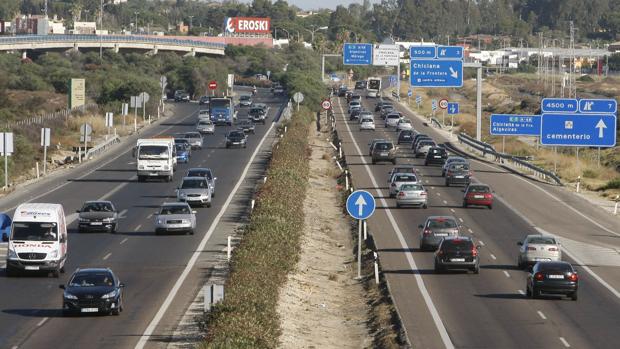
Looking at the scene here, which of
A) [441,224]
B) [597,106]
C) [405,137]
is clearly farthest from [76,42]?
[441,224]

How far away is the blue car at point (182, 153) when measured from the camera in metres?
76.8

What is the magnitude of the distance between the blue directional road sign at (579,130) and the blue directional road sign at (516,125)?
14.6 m

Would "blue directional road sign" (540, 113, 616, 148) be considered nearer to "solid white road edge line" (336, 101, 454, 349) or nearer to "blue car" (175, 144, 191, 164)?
"solid white road edge line" (336, 101, 454, 349)

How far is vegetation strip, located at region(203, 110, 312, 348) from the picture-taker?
24.6 metres

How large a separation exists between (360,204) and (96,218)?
47.7 feet

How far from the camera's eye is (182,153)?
77250 mm

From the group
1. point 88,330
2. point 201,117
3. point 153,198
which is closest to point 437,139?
point 201,117

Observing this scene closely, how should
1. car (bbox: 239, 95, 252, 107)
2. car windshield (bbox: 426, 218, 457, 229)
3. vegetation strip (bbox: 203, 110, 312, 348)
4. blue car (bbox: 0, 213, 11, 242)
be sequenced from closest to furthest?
1. vegetation strip (bbox: 203, 110, 312, 348)
2. blue car (bbox: 0, 213, 11, 242)
3. car windshield (bbox: 426, 218, 457, 229)
4. car (bbox: 239, 95, 252, 107)

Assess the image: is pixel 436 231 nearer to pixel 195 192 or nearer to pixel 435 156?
pixel 195 192

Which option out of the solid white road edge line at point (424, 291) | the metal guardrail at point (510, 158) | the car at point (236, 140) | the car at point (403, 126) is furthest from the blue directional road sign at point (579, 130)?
the car at point (403, 126)

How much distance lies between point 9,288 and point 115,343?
8939mm

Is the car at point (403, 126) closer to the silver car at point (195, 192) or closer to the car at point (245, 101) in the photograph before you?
the car at point (245, 101)

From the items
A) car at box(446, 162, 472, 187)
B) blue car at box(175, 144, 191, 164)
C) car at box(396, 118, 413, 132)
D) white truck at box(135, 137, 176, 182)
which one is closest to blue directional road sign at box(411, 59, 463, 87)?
car at box(446, 162, 472, 187)

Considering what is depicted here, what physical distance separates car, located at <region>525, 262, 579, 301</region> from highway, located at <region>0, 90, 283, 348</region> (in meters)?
8.95
